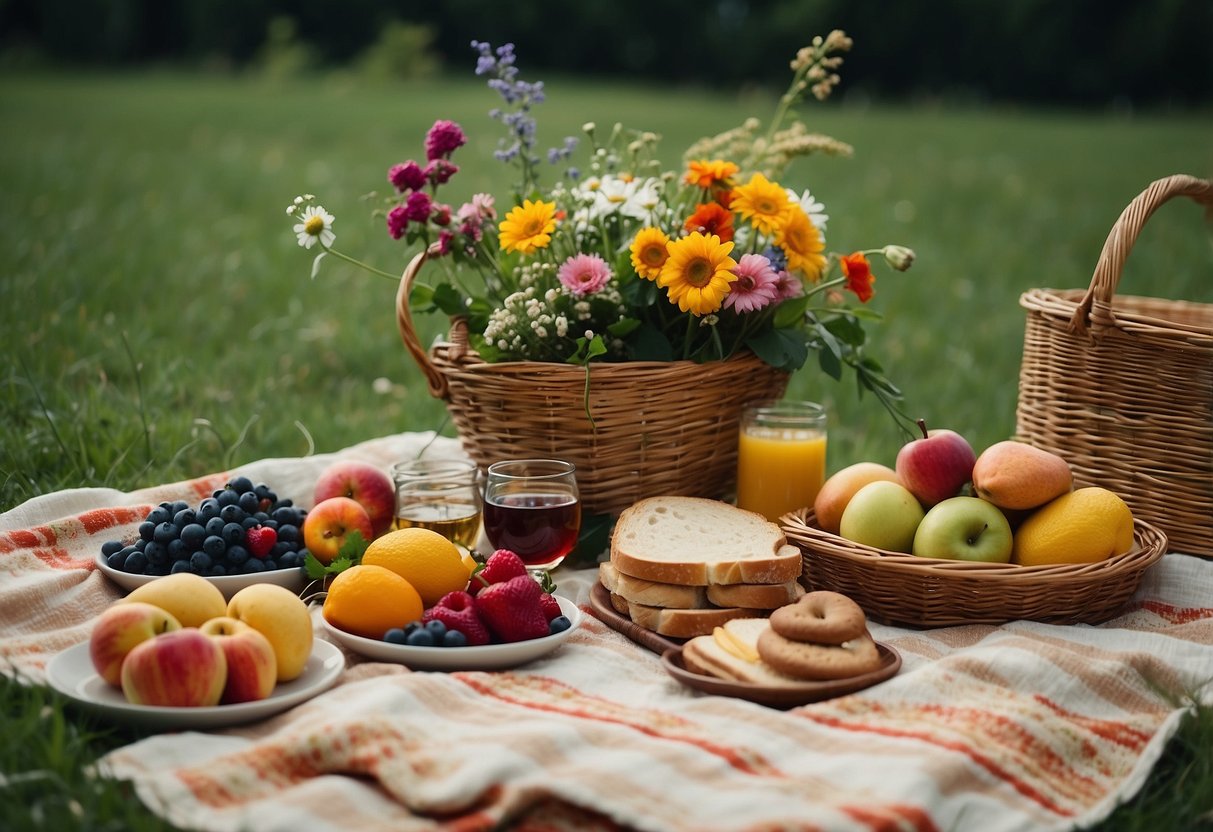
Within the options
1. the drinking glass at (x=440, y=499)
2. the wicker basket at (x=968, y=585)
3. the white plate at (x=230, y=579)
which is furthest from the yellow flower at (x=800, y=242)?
the white plate at (x=230, y=579)

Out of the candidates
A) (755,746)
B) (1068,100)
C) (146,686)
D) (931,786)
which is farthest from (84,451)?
(1068,100)

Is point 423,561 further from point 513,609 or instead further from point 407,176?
point 407,176

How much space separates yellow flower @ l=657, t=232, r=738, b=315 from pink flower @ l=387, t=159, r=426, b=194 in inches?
22.9

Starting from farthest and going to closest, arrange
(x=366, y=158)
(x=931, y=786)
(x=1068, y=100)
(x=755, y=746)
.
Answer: (x=1068, y=100)
(x=366, y=158)
(x=755, y=746)
(x=931, y=786)

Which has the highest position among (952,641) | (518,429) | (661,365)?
(661,365)

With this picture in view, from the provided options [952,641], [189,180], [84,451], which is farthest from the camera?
[189,180]

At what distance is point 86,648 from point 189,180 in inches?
241

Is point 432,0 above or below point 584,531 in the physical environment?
above

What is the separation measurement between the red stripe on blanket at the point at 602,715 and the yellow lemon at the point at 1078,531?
873mm

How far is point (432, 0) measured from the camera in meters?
23.0

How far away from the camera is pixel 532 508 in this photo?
7.86 feet

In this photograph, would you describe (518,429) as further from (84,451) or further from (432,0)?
(432,0)

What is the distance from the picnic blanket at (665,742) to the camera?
1.62m

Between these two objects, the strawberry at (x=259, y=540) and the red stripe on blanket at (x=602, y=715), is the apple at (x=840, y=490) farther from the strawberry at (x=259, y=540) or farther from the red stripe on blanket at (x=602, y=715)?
the strawberry at (x=259, y=540)
